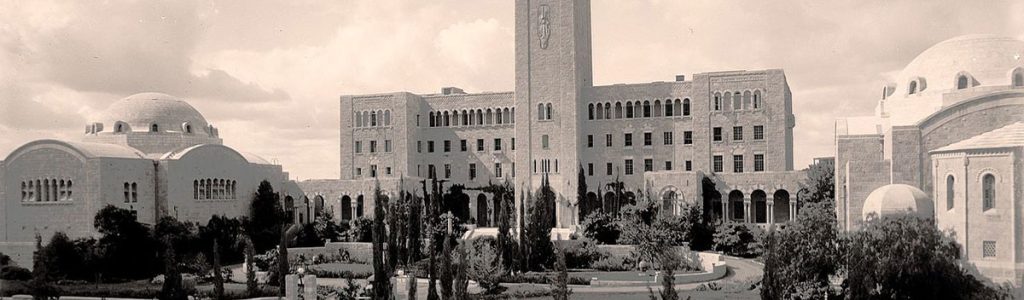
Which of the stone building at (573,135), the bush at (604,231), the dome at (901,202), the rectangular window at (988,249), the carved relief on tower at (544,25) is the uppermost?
the carved relief on tower at (544,25)

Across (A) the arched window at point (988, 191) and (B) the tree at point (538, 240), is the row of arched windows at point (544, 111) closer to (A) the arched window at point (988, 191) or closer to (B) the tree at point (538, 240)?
(B) the tree at point (538, 240)

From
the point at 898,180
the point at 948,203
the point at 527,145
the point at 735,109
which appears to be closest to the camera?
the point at 948,203

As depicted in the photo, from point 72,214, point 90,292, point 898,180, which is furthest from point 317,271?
point 898,180

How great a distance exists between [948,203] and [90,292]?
3060cm

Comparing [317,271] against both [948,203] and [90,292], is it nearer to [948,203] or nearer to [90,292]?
[90,292]

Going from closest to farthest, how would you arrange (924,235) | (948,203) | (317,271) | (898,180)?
(924,235), (948,203), (898,180), (317,271)

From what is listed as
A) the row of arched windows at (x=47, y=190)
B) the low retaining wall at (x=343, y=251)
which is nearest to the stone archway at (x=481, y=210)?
the low retaining wall at (x=343, y=251)

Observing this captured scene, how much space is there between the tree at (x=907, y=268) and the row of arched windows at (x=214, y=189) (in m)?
33.2

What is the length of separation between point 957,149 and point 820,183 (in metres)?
15.6

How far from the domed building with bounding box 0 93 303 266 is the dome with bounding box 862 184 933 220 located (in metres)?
32.6

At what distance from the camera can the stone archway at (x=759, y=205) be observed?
5162 cm

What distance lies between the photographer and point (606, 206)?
5397 centimetres

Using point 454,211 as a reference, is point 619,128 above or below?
above

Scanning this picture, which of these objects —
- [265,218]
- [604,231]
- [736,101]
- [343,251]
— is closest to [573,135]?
[736,101]
